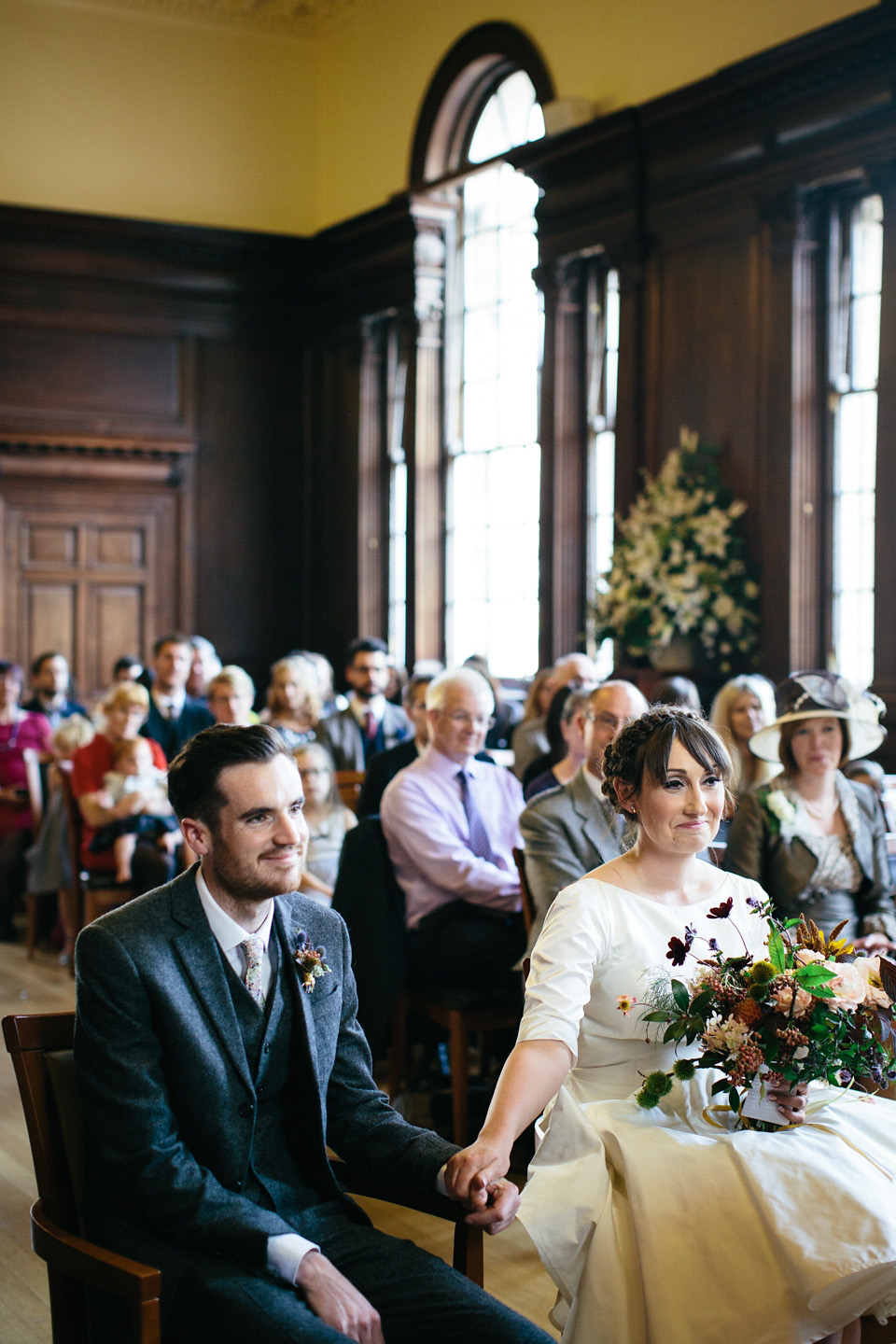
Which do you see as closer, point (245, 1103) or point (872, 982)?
point (245, 1103)

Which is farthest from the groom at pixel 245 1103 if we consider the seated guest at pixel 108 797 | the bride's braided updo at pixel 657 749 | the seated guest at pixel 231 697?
the seated guest at pixel 231 697

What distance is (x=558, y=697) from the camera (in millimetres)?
6664

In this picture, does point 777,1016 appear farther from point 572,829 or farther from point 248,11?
point 248,11

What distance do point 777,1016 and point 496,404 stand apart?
886 cm

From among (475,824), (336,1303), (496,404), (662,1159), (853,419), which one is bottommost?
(336,1303)

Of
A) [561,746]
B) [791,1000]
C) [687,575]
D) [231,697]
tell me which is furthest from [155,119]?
[791,1000]

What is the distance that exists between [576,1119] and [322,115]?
459 inches

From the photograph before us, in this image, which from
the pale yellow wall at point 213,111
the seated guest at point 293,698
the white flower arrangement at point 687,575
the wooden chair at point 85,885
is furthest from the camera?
the pale yellow wall at point 213,111

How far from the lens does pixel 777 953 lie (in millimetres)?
2551

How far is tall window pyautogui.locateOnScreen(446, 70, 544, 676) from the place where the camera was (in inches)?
414

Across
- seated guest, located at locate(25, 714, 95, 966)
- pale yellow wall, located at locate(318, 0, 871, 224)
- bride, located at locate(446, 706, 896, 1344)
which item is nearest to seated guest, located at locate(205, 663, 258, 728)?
seated guest, located at locate(25, 714, 95, 966)

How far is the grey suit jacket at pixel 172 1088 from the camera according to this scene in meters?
2.26

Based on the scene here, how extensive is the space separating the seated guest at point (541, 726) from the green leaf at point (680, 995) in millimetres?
4632

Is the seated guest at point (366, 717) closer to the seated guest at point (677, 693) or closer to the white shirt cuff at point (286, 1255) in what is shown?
the seated guest at point (677, 693)
